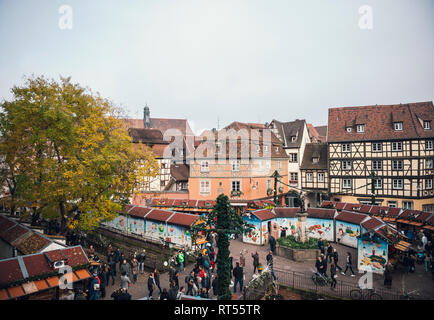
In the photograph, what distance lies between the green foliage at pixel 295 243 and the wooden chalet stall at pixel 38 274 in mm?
11461

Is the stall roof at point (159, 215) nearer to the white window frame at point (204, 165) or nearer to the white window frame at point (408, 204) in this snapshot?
the white window frame at point (204, 165)

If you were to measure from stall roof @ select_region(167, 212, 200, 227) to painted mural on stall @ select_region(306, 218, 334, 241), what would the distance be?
899cm

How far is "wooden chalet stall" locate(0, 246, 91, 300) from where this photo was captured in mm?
8461

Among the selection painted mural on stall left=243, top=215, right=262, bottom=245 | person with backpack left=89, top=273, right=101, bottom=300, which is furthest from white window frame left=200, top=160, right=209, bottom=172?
person with backpack left=89, top=273, right=101, bottom=300

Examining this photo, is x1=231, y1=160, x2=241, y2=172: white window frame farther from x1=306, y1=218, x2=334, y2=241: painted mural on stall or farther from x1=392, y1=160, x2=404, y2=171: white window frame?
x1=392, y1=160, x2=404, y2=171: white window frame

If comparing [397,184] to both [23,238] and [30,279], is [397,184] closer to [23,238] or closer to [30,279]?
[30,279]

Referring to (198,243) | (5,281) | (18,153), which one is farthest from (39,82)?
(198,243)

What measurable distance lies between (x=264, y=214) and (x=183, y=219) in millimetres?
6055

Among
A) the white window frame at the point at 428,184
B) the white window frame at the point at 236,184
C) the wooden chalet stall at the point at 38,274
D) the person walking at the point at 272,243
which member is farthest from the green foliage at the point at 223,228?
the white window frame at the point at 428,184

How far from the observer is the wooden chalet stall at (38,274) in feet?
27.8

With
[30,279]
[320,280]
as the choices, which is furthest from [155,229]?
[320,280]

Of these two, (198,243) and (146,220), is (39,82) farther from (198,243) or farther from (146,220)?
(198,243)

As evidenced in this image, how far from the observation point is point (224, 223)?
7980 millimetres

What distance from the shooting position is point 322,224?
1938 cm
